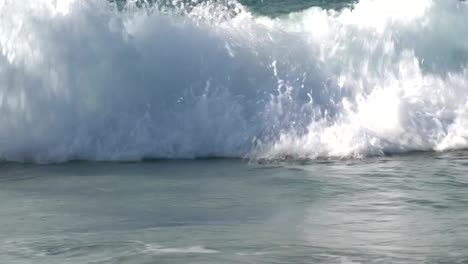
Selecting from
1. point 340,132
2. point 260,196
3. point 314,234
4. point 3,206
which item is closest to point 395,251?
point 314,234

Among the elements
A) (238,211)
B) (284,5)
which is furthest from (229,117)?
(284,5)

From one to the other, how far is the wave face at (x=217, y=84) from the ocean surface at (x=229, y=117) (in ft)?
0.06

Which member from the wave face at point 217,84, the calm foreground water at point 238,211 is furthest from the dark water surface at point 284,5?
the calm foreground water at point 238,211

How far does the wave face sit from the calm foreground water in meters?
0.58

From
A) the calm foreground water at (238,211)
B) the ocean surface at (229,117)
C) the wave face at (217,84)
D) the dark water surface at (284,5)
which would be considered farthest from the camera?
the dark water surface at (284,5)

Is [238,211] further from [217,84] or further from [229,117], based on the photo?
[217,84]

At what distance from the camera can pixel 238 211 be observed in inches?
395

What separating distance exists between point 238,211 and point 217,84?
164 inches

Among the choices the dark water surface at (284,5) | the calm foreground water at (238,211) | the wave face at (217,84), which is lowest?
the calm foreground water at (238,211)

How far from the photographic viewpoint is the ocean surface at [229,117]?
1020 cm

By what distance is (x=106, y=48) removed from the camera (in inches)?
551

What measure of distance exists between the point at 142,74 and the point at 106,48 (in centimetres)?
52

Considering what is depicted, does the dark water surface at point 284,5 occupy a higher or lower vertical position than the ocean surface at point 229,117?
higher

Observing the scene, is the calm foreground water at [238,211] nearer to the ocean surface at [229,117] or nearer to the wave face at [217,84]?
the ocean surface at [229,117]
